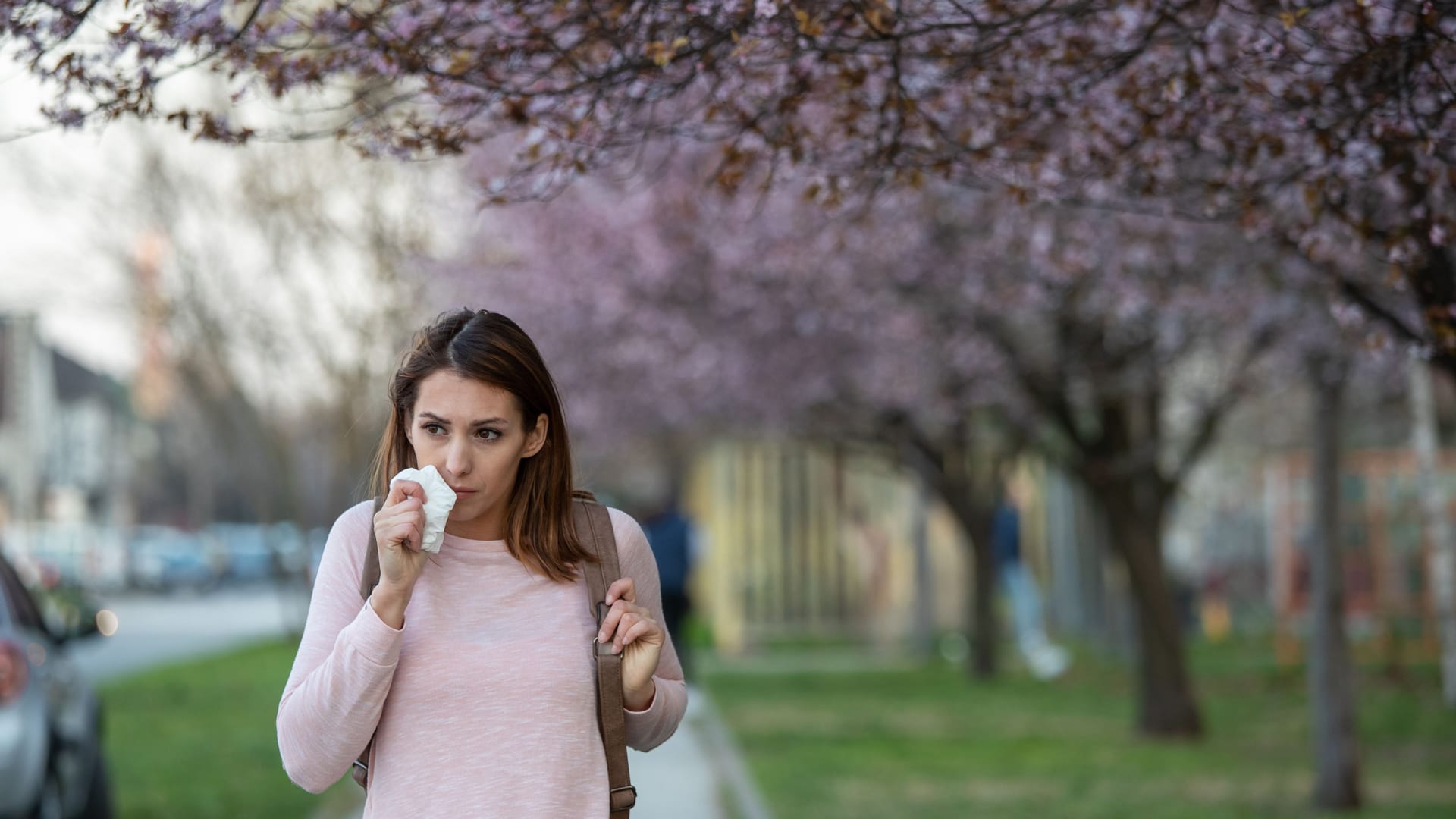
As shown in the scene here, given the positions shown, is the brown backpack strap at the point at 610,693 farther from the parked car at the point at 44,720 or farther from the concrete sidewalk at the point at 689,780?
the concrete sidewalk at the point at 689,780

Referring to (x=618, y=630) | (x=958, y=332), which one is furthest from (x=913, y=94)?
(x=958, y=332)

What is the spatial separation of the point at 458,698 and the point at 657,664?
380mm

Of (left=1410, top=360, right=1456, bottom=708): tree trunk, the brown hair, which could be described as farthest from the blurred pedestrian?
the brown hair

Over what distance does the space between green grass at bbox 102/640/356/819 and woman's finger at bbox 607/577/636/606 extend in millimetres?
7859

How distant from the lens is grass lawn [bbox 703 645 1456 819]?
1039 centimetres

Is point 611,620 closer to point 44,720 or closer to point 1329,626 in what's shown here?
point 44,720

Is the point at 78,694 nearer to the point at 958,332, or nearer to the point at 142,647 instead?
the point at 958,332

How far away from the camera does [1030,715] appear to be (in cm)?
1591

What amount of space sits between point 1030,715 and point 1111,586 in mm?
7809

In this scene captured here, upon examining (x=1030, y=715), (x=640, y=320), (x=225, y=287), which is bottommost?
(x=1030, y=715)

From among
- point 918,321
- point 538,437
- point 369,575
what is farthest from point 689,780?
point 369,575

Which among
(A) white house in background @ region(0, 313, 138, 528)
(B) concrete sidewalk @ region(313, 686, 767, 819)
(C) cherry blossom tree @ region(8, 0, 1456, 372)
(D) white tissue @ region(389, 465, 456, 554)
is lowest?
(B) concrete sidewalk @ region(313, 686, 767, 819)

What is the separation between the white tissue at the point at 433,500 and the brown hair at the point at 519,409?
0.71ft

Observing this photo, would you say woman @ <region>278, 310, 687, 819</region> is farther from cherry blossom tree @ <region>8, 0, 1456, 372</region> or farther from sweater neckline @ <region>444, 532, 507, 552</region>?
cherry blossom tree @ <region>8, 0, 1456, 372</region>
